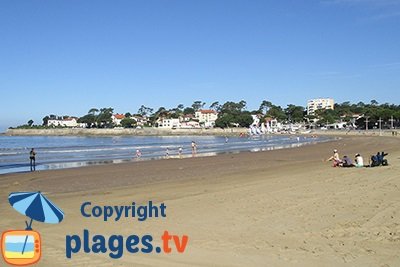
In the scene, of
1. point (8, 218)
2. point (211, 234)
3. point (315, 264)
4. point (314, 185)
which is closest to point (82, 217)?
point (8, 218)

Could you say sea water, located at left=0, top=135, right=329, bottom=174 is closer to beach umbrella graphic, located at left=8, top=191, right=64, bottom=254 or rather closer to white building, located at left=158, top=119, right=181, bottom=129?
beach umbrella graphic, located at left=8, top=191, right=64, bottom=254

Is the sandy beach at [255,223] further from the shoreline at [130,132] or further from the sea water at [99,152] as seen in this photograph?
the shoreline at [130,132]

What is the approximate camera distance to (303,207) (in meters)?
8.94

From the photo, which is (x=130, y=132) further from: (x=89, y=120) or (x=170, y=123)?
(x=89, y=120)

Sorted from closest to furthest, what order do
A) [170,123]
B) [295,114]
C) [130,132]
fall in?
[130,132] → [295,114] → [170,123]

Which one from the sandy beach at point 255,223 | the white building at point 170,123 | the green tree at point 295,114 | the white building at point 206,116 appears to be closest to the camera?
the sandy beach at point 255,223

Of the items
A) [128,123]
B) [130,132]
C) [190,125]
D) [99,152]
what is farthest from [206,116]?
[99,152]

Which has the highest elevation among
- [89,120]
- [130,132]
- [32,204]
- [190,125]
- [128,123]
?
[89,120]

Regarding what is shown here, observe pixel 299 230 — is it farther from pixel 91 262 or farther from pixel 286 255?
pixel 91 262

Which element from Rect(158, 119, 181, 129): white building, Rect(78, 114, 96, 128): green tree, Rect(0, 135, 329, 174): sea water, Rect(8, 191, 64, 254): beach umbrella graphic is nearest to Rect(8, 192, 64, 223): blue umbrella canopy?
Rect(8, 191, 64, 254): beach umbrella graphic

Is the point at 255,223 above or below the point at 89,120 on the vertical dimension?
below

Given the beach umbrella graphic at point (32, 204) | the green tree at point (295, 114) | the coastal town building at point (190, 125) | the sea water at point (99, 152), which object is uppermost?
the green tree at point (295, 114)

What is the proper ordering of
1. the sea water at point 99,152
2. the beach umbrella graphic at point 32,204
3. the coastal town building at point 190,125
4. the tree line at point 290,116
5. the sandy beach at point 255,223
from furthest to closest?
the coastal town building at point 190,125 → the tree line at point 290,116 → the sea water at point 99,152 → the sandy beach at point 255,223 → the beach umbrella graphic at point 32,204

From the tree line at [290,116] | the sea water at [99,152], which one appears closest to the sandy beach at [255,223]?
the sea water at [99,152]
